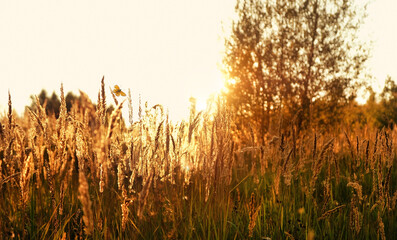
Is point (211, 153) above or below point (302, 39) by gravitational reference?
below

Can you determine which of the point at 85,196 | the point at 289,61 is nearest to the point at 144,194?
the point at 85,196

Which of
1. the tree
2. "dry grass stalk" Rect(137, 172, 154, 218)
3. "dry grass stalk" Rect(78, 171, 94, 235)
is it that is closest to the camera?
"dry grass stalk" Rect(78, 171, 94, 235)

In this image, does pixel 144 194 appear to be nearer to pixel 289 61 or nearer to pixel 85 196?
pixel 85 196

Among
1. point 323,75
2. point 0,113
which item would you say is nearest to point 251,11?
point 323,75

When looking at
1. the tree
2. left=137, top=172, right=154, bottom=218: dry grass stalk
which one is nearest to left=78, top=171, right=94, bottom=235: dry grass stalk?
left=137, top=172, right=154, bottom=218: dry grass stalk

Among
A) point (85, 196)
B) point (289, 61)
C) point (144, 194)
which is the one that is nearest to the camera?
point (85, 196)

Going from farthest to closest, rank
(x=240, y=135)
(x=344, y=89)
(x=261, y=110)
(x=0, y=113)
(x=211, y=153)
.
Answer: (x=344, y=89), (x=261, y=110), (x=240, y=135), (x=0, y=113), (x=211, y=153)

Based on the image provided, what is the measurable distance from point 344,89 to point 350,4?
102 inches

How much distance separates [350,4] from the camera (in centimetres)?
1021

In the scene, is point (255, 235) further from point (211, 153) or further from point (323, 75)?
point (323, 75)

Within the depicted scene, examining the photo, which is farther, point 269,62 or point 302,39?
point 302,39

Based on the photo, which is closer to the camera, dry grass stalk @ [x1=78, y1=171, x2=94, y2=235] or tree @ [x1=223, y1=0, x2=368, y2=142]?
dry grass stalk @ [x1=78, y1=171, x2=94, y2=235]

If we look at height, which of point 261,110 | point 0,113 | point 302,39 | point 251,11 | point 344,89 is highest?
point 251,11

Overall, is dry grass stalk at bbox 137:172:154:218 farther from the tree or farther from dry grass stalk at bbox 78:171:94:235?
the tree
